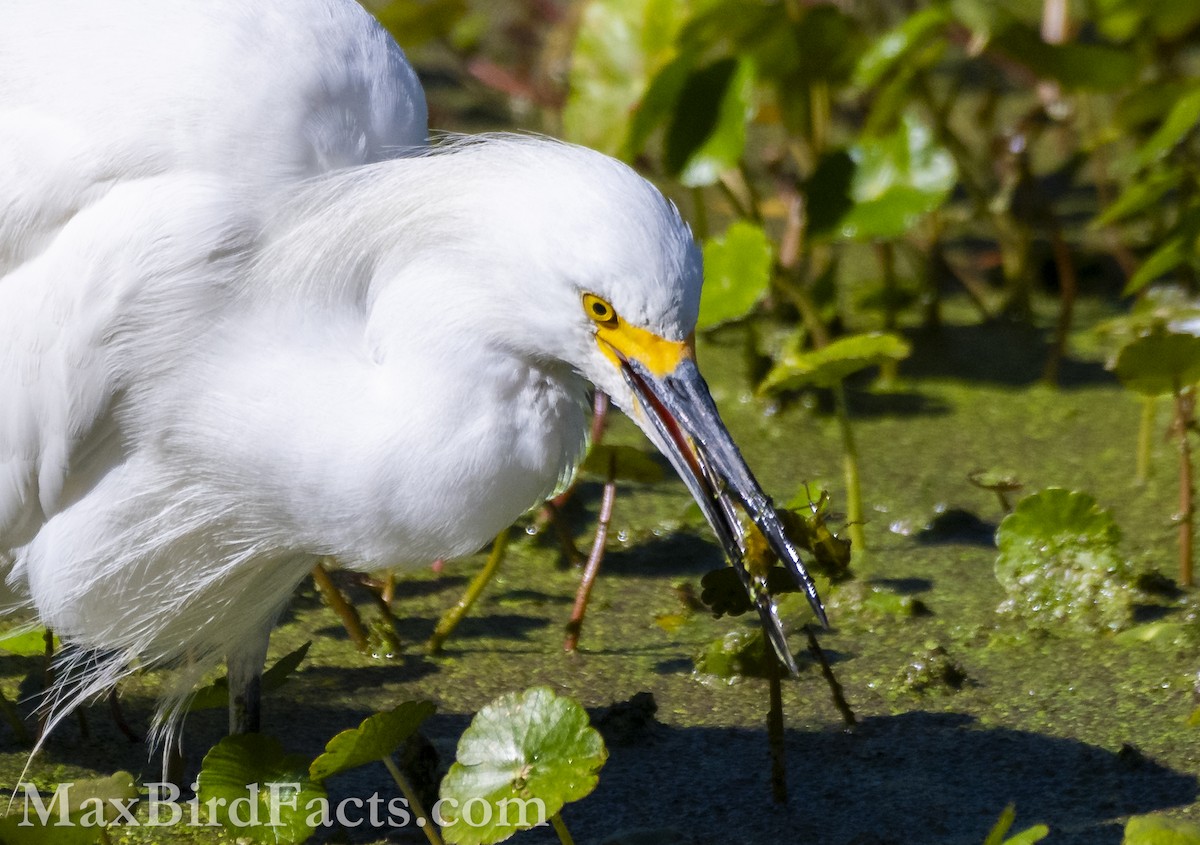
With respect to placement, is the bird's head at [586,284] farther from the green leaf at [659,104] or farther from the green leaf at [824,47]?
the green leaf at [824,47]

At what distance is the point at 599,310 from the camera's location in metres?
1.82

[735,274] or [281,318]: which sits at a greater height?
[735,274]

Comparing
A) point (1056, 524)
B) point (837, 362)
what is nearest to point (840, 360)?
point (837, 362)

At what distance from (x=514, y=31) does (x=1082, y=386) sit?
2385 millimetres

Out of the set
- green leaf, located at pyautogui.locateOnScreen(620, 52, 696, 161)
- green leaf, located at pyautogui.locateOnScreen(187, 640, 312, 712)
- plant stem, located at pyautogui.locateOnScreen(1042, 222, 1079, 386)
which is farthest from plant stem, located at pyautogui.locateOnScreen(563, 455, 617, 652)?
plant stem, located at pyautogui.locateOnScreen(1042, 222, 1079, 386)

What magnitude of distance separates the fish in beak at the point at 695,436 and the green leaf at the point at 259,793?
686 mm

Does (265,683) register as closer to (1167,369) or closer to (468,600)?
(468,600)

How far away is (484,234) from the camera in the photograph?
1878 mm

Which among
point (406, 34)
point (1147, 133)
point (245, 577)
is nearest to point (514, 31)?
point (406, 34)

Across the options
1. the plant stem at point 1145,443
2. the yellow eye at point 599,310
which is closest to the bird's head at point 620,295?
the yellow eye at point 599,310

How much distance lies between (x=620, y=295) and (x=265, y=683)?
1.03 meters

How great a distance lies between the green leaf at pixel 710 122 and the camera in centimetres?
335

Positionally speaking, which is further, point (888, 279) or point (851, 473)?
point (888, 279)

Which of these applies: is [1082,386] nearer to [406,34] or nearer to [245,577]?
[406,34]
